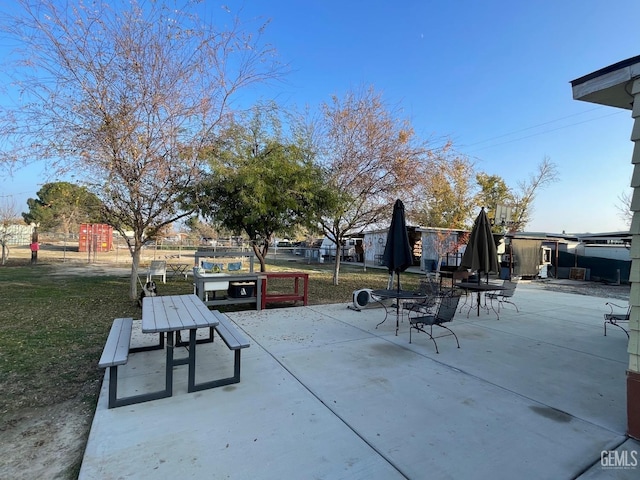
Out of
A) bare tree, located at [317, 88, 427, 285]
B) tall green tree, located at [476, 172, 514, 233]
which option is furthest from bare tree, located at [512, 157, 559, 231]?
bare tree, located at [317, 88, 427, 285]

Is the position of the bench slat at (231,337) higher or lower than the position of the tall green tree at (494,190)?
lower

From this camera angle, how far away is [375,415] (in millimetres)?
2760

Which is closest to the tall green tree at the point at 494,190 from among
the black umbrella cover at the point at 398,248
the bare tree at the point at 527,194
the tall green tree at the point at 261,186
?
the bare tree at the point at 527,194

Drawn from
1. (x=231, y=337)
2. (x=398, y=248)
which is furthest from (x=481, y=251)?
(x=231, y=337)

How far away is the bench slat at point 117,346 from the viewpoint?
2633mm

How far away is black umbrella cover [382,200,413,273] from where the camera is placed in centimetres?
571

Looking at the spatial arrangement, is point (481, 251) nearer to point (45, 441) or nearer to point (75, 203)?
point (45, 441)

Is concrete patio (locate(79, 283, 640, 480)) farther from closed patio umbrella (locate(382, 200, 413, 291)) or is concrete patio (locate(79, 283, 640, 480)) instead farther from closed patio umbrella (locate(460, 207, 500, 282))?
closed patio umbrella (locate(460, 207, 500, 282))

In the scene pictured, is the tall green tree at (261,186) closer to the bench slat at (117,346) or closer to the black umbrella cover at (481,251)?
the black umbrella cover at (481,251)

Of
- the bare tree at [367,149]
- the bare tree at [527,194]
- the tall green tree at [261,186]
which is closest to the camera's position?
the tall green tree at [261,186]

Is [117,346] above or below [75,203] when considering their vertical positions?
below

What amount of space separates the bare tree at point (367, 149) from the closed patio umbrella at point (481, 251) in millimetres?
3815

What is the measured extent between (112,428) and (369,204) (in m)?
9.66

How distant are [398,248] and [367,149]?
5.34m
